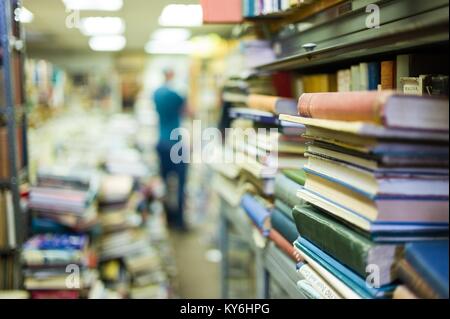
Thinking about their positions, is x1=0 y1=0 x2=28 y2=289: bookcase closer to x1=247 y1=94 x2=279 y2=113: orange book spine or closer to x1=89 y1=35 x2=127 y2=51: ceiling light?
x1=247 y1=94 x2=279 y2=113: orange book spine

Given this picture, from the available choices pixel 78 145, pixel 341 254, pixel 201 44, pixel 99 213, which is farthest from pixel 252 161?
pixel 201 44

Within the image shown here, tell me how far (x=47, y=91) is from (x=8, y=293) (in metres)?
4.04

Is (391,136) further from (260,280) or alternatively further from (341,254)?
(260,280)

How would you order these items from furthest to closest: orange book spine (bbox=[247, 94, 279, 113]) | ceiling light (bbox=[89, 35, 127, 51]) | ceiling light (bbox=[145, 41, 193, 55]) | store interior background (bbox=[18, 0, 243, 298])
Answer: ceiling light (bbox=[145, 41, 193, 55]), ceiling light (bbox=[89, 35, 127, 51]), store interior background (bbox=[18, 0, 243, 298]), orange book spine (bbox=[247, 94, 279, 113])

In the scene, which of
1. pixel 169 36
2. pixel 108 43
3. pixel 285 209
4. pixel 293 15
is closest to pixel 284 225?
pixel 285 209

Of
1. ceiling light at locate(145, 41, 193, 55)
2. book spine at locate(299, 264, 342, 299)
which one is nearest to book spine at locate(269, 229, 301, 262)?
book spine at locate(299, 264, 342, 299)

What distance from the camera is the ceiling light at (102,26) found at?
6.04 m

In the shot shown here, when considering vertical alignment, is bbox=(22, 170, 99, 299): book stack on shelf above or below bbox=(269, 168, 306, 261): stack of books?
below

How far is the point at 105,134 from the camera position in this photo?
6070 millimetres

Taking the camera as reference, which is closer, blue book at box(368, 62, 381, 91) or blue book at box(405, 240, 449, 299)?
blue book at box(405, 240, 449, 299)

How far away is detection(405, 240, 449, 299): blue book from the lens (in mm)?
778

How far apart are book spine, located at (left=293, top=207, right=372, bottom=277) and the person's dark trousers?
180 inches

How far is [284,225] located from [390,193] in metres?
0.68

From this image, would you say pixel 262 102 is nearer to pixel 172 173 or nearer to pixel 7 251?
pixel 7 251
